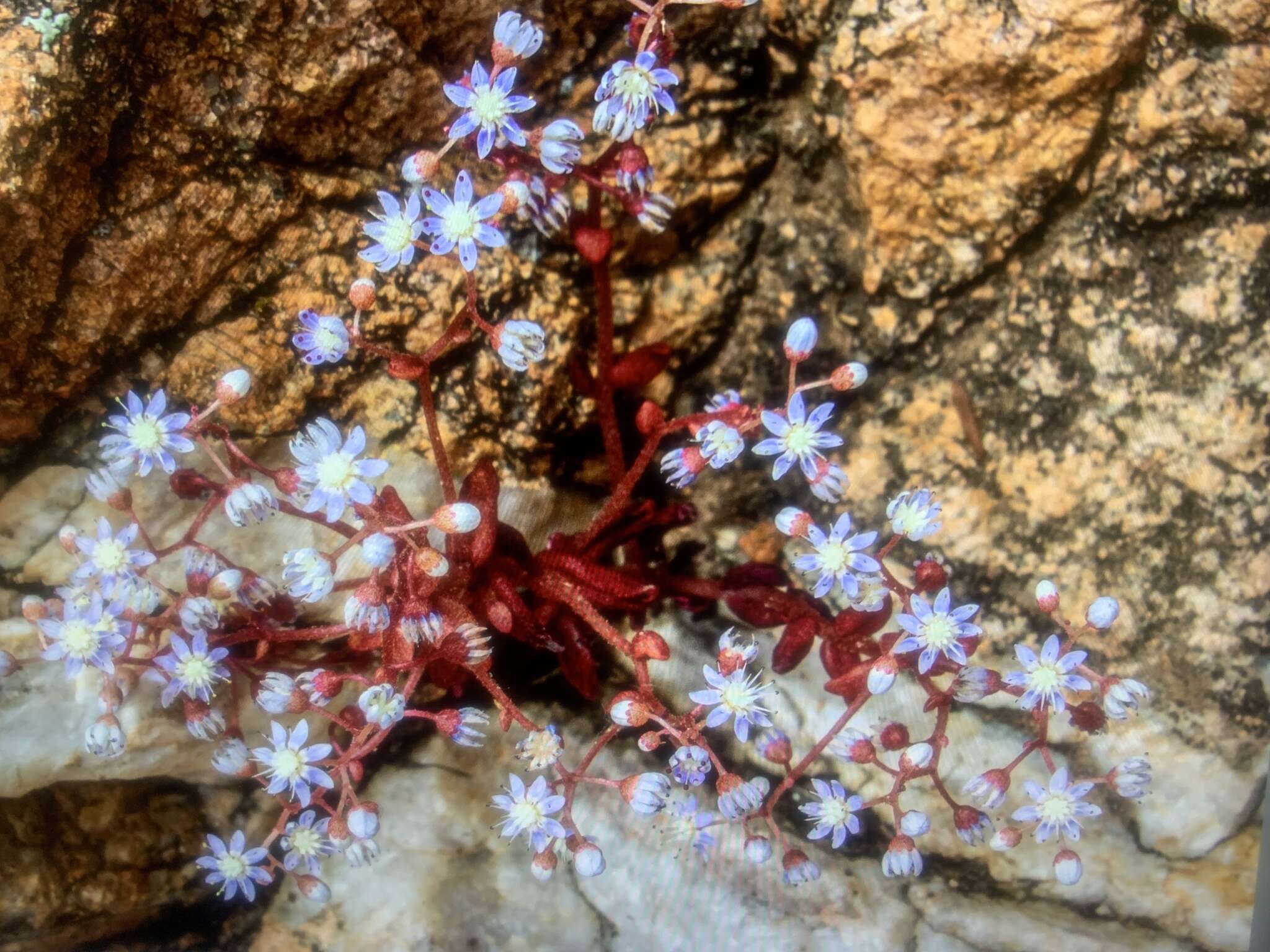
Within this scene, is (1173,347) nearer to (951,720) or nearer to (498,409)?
(951,720)

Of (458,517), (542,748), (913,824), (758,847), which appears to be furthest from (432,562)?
(913,824)

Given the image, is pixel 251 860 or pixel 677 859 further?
pixel 677 859

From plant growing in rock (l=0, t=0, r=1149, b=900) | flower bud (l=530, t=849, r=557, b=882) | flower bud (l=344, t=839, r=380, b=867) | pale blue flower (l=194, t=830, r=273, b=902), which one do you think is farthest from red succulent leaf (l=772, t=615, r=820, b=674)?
pale blue flower (l=194, t=830, r=273, b=902)

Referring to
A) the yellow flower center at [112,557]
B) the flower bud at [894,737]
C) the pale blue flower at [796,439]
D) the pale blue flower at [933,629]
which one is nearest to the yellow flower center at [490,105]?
the pale blue flower at [796,439]

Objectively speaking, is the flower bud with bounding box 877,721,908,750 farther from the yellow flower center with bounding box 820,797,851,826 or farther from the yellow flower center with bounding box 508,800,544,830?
the yellow flower center with bounding box 508,800,544,830

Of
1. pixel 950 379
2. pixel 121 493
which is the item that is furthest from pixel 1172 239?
pixel 121 493

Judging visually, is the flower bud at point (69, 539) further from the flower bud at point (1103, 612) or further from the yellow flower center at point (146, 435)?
the flower bud at point (1103, 612)
